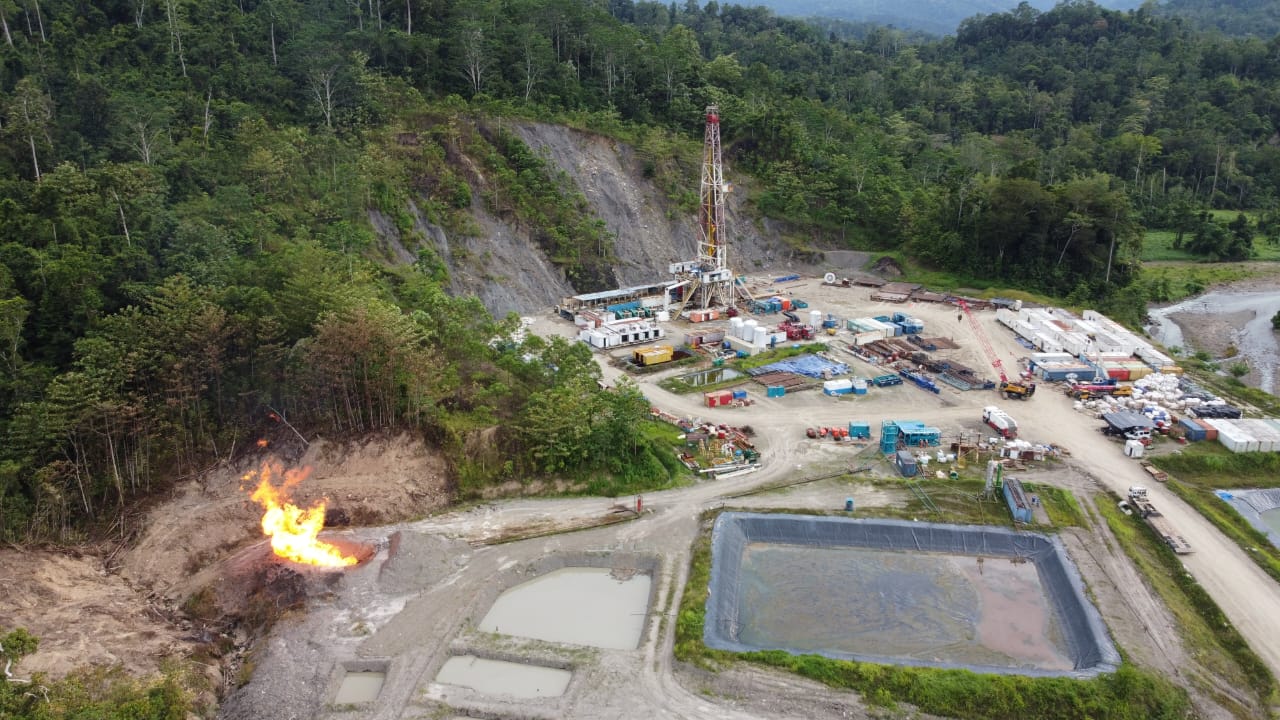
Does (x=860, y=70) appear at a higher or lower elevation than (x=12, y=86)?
higher

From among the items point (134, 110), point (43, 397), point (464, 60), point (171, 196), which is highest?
point (464, 60)

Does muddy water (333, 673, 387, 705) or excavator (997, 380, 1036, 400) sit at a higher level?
excavator (997, 380, 1036, 400)

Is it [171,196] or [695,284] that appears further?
[695,284]

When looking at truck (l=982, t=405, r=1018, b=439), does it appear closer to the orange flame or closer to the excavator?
the excavator

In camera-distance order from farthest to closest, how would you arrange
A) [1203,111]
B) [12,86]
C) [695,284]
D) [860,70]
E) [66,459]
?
[860,70], [1203,111], [695,284], [12,86], [66,459]

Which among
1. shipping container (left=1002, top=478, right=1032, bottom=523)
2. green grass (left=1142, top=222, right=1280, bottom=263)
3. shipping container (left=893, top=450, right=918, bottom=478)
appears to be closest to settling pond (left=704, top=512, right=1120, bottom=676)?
shipping container (left=1002, top=478, right=1032, bottom=523)

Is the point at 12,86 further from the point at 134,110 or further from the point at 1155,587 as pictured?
the point at 1155,587

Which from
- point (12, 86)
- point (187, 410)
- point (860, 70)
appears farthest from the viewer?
point (860, 70)

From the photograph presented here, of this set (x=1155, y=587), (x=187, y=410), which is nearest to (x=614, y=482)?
(x=187, y=410)
